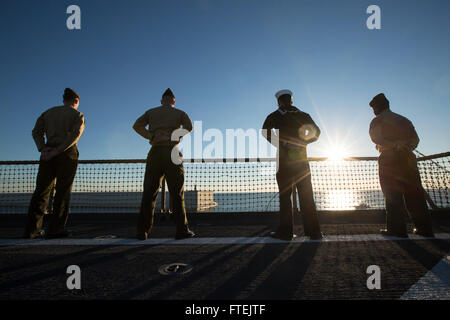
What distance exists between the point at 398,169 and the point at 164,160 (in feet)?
10.9

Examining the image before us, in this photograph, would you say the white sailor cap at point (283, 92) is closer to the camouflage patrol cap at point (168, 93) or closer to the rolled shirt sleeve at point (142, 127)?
the camouflage patrol cap at point (168, 93)

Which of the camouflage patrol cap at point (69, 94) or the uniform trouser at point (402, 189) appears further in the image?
the camouflage patrol cap at point (69, 94)

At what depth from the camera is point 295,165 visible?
9.99 ft

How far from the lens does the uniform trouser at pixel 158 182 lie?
301 centimetres

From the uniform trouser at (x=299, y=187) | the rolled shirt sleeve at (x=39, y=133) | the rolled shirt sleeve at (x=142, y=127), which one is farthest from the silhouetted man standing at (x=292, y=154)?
the rolled shirt sleeve at (x=39, y=133)

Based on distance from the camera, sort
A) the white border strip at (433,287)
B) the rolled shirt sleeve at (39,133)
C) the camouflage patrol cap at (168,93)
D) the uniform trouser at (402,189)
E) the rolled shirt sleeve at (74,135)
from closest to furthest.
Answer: the white border strip at (433,287) → the uniform trouser at (402,189) → the rolled shirt sleeve at (74,135) → the rolled shirt sleeve at (39,133) → the camouflage patrol cap at (168,93)

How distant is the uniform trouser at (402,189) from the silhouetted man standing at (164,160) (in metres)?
2.81

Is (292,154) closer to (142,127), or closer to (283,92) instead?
(283,92)

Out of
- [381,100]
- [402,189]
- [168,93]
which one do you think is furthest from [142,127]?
[402,189]

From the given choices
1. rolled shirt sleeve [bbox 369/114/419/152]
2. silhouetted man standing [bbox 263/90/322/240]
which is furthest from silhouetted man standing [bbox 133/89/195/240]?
rolled shirt sleeve [bbox 369/114/419/152]

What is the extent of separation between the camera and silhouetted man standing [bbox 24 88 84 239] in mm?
3078
